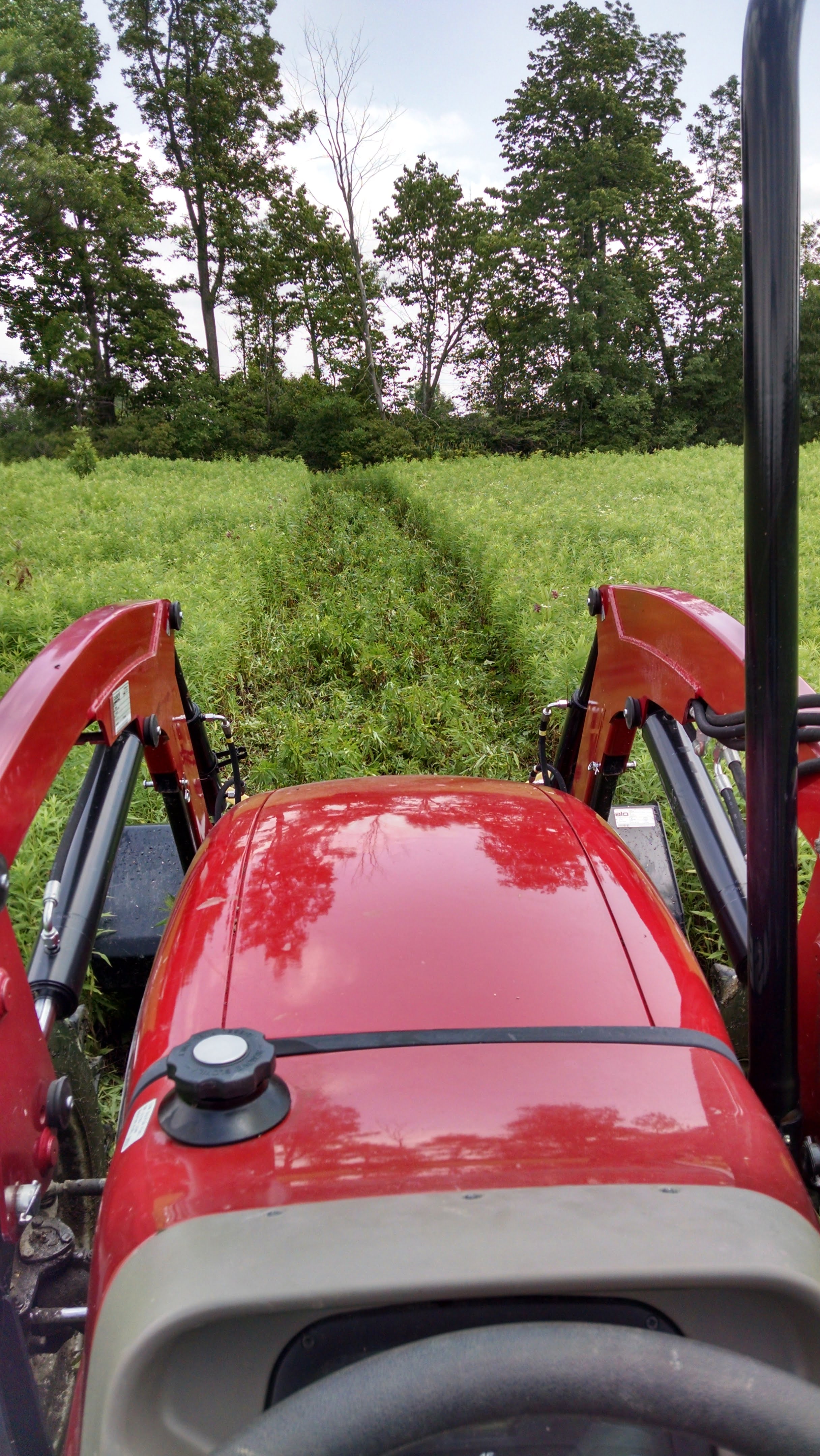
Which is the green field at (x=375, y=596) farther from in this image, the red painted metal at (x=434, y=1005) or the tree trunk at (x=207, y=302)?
the tree trunk at (x=207, y=302)

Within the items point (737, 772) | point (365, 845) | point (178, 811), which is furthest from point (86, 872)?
point (737, 772)

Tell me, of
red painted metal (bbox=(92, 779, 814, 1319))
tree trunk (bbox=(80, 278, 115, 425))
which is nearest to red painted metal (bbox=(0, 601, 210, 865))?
red painted metal (bbox=(92, 779, 814, 1319))

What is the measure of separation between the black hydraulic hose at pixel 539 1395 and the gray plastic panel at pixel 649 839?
6.49 ft

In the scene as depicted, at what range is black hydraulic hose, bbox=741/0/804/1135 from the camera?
0.74 meters

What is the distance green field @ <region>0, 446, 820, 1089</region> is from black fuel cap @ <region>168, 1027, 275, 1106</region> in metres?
2.25

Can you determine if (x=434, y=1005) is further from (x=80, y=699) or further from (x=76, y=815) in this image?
(x=76, y=815)

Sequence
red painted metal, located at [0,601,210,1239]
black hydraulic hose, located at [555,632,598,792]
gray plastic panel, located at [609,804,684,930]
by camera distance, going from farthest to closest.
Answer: gray plastic panel, located at [609,804,684,930], black hydraulic hose, located at [555,632,598,792], red painted metal, located at [0,601,210,1239]

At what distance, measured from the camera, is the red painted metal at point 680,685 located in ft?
3.82

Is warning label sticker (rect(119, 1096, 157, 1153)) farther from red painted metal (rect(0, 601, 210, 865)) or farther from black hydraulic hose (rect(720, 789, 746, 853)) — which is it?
black hydraulic hose (rect(720, 789, 746, 853))

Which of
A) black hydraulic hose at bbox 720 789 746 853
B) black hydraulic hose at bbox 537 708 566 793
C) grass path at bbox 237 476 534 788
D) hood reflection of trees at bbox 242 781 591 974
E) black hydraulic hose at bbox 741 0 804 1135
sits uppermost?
black hydraulic hose at bbox 741 0 804 1135

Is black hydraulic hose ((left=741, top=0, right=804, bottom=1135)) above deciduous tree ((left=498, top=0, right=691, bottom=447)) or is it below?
below

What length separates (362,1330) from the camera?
0.75 metres

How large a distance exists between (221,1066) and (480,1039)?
0.28 meters

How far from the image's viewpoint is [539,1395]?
1.94 feet
